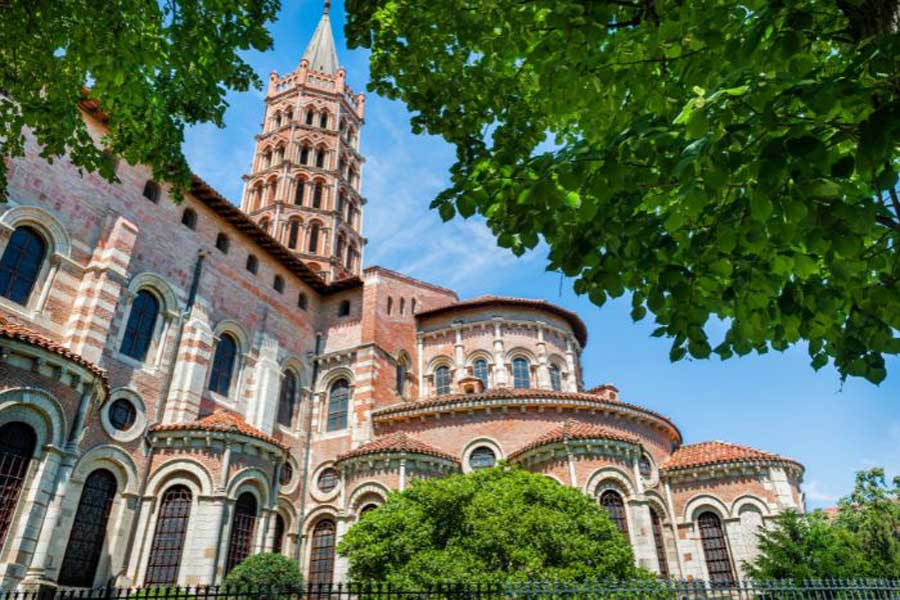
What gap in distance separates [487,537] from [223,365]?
47.5 ft

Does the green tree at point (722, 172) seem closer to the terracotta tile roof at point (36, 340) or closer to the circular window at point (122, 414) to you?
the terracotta tile roof at point (36, 340)

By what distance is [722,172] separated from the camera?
3.69m

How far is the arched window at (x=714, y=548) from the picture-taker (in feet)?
66.8

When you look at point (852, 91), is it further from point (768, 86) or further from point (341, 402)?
point (341, 402)

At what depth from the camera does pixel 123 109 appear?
29.5ft

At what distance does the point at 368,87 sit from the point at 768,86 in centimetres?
633

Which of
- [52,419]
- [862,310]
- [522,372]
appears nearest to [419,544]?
[52,419]

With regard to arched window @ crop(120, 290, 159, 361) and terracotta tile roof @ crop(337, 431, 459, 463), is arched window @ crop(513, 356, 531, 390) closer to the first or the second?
terracotta tile roof @ crop(337, 431, 459, 463)

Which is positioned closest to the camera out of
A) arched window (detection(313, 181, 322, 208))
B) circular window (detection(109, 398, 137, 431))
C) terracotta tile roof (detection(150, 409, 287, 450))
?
circular window (detection(109, 398, 137, 431))

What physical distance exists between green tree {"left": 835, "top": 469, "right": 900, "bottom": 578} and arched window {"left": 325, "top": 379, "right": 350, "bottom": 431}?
20278 mm

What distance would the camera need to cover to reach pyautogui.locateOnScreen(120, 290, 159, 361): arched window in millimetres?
19578

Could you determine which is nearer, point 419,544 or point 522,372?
point 419,544

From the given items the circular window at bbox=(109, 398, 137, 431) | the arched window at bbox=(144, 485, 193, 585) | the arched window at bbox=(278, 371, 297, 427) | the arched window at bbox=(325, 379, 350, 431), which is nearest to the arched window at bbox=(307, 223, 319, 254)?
the arched window at bbox=(278, 371, 297, 427)

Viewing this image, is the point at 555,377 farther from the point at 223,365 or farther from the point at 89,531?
the point at 89,531
